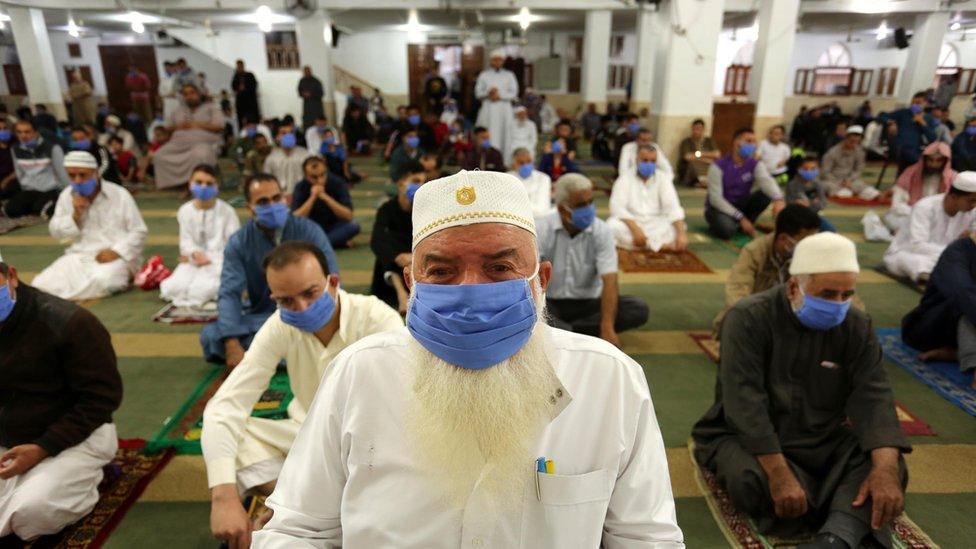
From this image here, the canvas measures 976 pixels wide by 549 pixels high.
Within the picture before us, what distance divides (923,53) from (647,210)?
Answer: 3652 mm

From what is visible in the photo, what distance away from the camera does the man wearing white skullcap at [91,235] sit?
4.21 meters

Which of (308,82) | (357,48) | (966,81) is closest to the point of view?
(966,81)

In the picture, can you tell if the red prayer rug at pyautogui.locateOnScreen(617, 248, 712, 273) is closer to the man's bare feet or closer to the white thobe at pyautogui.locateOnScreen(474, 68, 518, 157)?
the man's bare feet

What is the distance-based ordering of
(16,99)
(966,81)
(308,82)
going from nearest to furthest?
(966,81)
(16,99)
(308,82)

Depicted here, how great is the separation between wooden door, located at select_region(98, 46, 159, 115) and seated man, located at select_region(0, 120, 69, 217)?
10437 mm

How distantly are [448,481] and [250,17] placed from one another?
14.5 m

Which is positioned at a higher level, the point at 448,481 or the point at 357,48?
the point at 357,48

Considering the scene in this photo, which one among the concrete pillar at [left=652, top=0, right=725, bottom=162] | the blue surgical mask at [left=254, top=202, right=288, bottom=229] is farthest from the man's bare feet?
the concrete pillar at [left=652, top=0, right=725, bottom=162]

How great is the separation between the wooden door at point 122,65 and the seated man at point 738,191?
1565 centimetres

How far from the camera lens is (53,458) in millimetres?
2039

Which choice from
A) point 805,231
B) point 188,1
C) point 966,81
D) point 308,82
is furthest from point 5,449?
point 188,1

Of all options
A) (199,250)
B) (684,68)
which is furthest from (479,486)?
(684,68)

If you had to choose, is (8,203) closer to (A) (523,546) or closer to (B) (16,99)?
(B) (16,99)

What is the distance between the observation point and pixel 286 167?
6.84 meters
